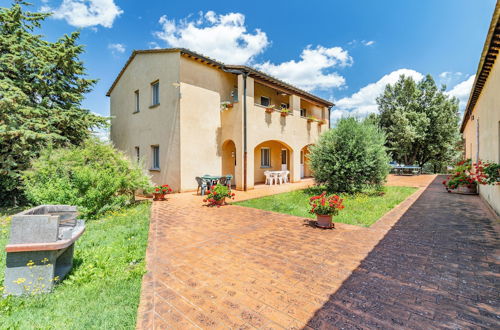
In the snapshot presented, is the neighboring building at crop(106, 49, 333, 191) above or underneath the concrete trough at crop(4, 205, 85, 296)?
above

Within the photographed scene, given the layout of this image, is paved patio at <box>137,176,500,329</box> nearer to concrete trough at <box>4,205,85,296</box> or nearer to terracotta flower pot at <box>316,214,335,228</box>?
terracotta flower pot at <box>316,214,335,228</box>

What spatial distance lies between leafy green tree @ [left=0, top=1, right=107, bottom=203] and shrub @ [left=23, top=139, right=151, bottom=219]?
2.37 meters

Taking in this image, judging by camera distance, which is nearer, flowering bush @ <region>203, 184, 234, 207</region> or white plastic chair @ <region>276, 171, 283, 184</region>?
flowering bush @ <region>203, 184, 234, 207</region>

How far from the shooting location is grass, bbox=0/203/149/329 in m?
2.43

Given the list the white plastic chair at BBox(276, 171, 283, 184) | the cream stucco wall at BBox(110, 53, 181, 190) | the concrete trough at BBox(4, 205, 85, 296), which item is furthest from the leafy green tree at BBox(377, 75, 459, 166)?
the concrete trough at BBox(4, 205, 85, 296)

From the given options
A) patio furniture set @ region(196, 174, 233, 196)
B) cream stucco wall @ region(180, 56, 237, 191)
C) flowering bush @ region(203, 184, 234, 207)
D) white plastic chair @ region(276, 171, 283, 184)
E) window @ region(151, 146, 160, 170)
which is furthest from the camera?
white plastic chair @ region(276, 171, 283, 184)

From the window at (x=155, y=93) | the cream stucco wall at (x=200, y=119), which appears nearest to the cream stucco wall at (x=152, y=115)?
the window at (x=155, y=93)

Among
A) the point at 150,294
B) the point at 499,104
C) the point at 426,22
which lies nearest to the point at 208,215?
the point at 150,294

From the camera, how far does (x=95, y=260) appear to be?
13.0 ft

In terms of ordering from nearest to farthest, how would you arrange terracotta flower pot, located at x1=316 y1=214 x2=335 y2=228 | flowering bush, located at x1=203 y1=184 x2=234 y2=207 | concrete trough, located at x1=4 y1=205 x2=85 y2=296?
concrete trough, located at x1=4 y1=205 x2=85 y2=296 < terracotta flower pot, located at x1=316 y1=214 x2=335 y2=228 < flowering bush, located at x1=203 y1=184 x2=234 y2=207

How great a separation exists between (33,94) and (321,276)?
551 inches

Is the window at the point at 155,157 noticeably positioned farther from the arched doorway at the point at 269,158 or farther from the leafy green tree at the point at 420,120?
the leafy green tree at the point at 420,120

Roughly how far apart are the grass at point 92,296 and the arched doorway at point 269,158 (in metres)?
11.3

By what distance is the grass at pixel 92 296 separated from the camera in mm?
2434
